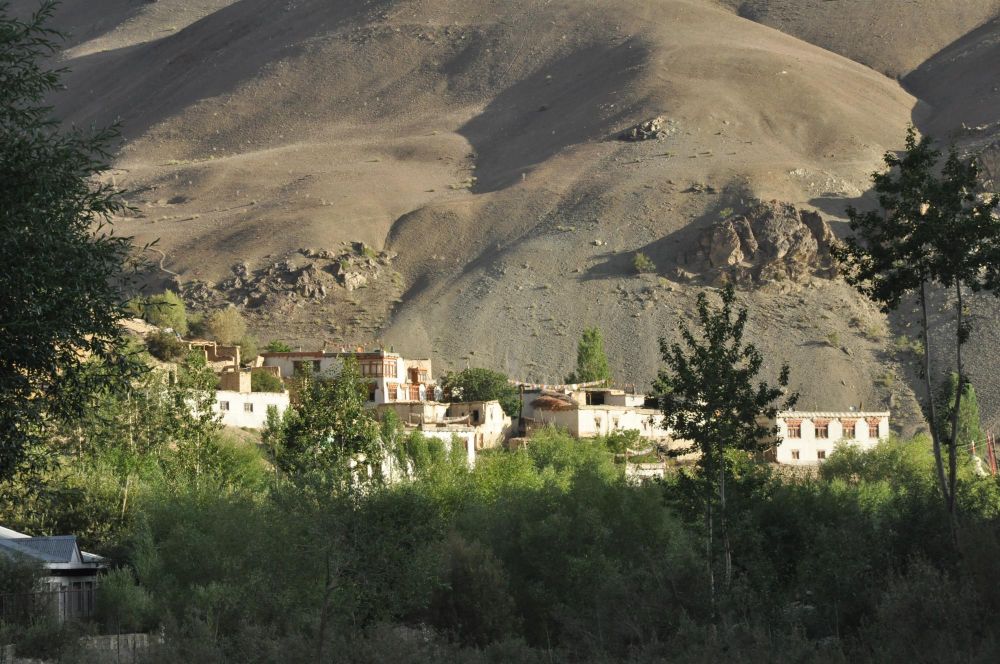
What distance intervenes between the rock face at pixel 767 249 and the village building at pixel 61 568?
271ft

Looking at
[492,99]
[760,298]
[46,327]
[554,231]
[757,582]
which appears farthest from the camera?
[492,99]

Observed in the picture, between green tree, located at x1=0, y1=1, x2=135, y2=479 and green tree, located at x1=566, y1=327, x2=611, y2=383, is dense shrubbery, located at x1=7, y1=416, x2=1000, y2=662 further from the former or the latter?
green tree, located at x1=566, y1=327, x2=611, y2=383

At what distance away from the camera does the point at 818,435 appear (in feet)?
259

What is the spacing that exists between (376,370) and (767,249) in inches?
1941

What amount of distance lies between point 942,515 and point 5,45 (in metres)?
20.8

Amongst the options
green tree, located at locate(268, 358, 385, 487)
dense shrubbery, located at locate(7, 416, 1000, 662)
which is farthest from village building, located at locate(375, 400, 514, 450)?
dense shrubbery, located at locate(7, 416, 1000, 662)

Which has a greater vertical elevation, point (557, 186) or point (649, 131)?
point (649, 131)

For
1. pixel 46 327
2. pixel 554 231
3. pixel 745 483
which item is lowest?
pixel 745 483

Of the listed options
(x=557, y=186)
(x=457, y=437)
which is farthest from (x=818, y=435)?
(x=557, y=186)

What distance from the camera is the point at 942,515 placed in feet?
105

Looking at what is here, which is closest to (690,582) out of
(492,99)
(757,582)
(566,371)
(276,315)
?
(757,582)

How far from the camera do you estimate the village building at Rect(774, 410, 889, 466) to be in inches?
3046

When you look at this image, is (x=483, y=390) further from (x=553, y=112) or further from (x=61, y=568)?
(x=553, y=112)

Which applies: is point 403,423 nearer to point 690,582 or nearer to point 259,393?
point 259,393
